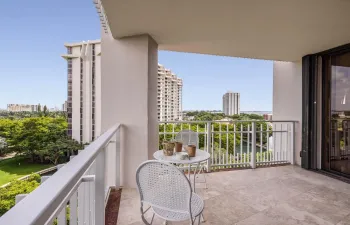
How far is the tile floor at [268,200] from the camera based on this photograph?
237 centimetres

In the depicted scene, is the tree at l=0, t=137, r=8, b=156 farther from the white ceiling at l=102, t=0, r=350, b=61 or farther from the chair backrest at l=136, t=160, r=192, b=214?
the chair backrest at l=136, t=160, r=192, b=214

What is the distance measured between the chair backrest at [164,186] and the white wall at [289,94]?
425 centimetres

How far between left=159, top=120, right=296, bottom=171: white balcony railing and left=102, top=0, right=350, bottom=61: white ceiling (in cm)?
161

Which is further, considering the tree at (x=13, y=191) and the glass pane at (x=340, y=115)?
the tree at (x=13, y=191)

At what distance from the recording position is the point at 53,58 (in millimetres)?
30219

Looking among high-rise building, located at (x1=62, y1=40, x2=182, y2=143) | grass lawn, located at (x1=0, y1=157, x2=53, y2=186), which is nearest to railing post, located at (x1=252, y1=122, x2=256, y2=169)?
high-rise building, located at (x1=62, y1=40, x2=182, y2=143)

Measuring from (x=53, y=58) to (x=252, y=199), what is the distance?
1367 inches

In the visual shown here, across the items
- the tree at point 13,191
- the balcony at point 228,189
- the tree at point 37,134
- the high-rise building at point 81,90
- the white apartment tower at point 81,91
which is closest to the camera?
the balcony at point 228,189

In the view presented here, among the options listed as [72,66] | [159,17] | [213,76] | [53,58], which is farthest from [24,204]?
[53,58]

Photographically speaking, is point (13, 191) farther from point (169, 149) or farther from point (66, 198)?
point (66, 198)

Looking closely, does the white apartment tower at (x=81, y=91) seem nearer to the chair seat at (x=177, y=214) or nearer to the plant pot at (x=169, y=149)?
the plant pot at (x=169, y=149)

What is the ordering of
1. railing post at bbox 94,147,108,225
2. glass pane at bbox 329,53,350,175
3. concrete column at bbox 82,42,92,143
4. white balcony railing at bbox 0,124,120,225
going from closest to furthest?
white balcony railing at bbox 0,124,120,225, railing post at bbox 94,147,108,225, glass pane at bbox 329,53,350,175, concrete column at bbox 82,42,92,143

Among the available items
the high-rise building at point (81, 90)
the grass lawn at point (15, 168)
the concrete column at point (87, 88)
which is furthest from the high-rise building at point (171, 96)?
the grass lawn at point (15, 168)

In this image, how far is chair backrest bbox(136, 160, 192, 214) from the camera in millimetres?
1421
